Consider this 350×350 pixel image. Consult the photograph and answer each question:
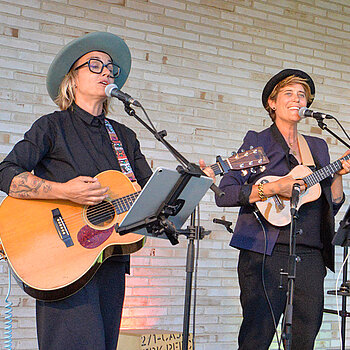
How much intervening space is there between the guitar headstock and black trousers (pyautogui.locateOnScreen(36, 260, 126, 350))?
829 mm

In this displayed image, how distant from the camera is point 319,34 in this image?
5.41m

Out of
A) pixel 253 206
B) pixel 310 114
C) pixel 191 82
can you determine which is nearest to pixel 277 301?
→ pixel 253 206

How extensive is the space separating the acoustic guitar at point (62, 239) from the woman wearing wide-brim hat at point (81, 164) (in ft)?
0.08

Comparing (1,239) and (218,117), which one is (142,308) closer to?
(218,117)

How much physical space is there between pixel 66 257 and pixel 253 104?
2.99 meters

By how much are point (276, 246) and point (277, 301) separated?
299 mm

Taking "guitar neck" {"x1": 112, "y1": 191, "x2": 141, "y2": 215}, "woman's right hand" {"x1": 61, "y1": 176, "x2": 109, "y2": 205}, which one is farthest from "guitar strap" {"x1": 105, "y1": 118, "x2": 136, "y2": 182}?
"woman's right hand" {"x1": 61, "y1": 176, "x2": 109, "y2": 205}

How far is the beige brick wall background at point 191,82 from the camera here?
423cm

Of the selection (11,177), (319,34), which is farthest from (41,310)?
(319,34)

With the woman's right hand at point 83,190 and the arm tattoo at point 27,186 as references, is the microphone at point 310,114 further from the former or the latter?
the arm tattoo at point 27,186

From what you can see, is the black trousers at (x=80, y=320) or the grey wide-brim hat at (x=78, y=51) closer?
the black trousers at (x=80, y=320)

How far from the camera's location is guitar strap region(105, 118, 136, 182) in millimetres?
2814

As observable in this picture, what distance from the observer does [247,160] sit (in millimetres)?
2910

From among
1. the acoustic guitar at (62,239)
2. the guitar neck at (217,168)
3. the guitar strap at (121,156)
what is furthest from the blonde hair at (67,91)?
the guitar neck at (217,168)
